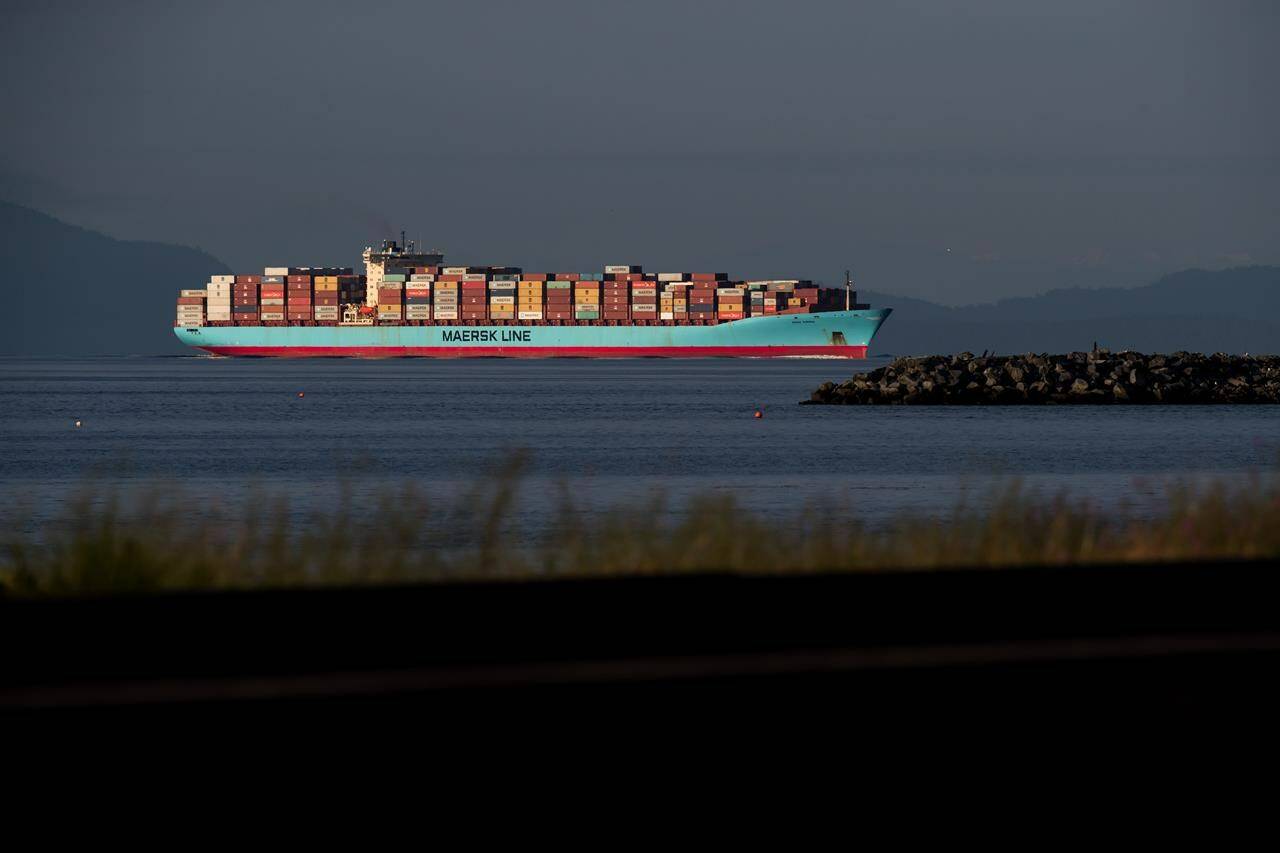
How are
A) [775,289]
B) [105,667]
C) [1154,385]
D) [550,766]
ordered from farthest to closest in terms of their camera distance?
1. [775,289]
2. [1154,385]
3. [105,667]
4. [550,766]

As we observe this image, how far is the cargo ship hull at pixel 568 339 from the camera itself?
15050 centimetres

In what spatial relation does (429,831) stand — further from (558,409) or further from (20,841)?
(558,409)

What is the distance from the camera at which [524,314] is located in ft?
521

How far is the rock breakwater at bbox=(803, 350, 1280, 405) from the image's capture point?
214ft

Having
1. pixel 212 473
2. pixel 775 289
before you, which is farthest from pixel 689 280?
pixel 212 473

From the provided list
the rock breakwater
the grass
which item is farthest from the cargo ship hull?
the grass

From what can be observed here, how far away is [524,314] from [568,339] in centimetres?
468

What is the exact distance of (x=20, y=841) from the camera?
17.0 feet

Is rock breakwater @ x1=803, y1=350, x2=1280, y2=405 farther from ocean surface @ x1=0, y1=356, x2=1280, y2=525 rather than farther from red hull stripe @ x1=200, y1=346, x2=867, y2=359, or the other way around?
red hull stripe @ x1=200, y1=346, x2=867, y2=359

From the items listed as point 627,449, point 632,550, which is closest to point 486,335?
point 627,449

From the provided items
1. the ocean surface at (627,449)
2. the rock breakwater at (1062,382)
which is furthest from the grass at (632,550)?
the rock breakwater at (1062,382)

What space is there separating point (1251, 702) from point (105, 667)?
4955 mm

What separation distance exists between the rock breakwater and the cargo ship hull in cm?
7762

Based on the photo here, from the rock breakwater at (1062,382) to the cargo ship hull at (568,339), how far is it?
77.6 metres
